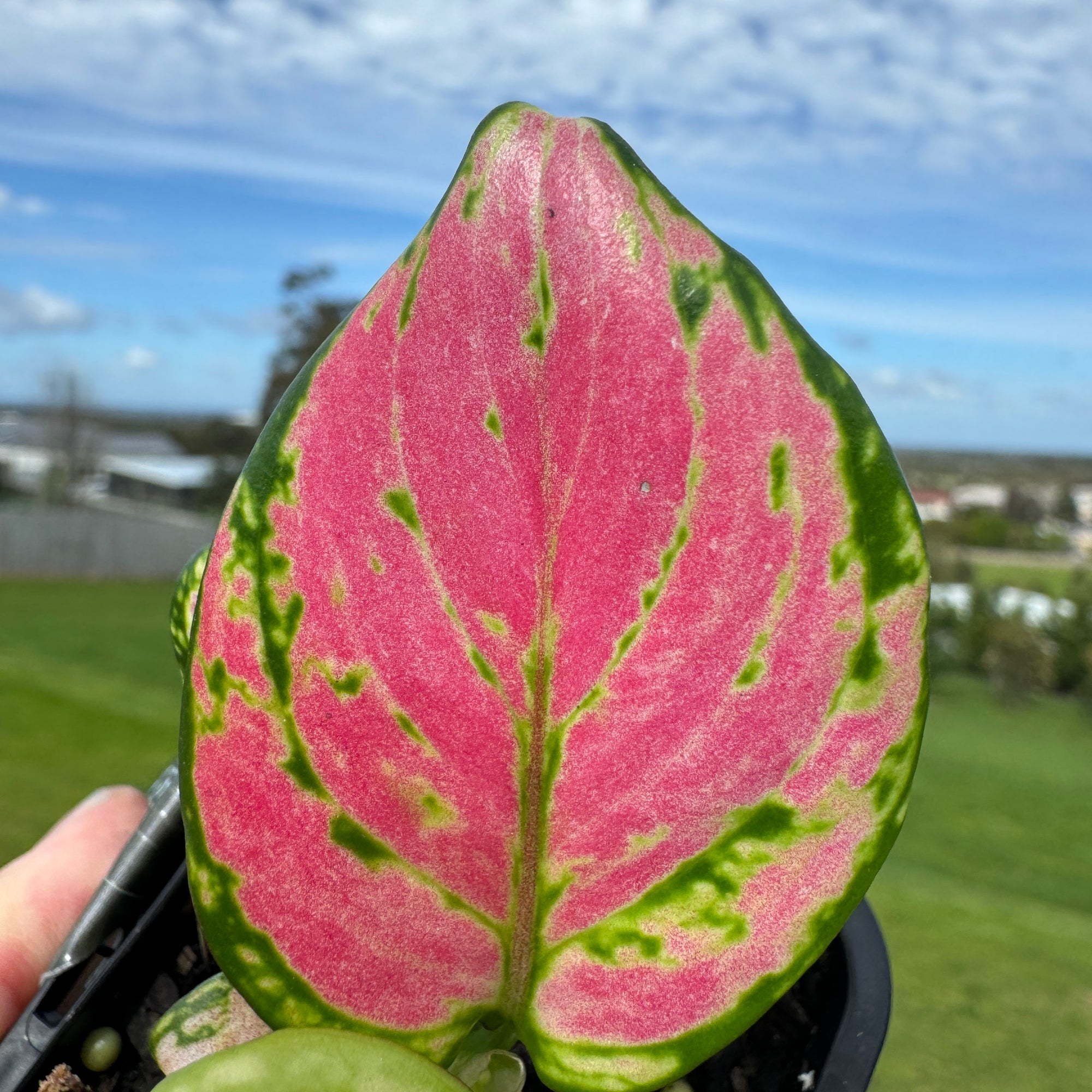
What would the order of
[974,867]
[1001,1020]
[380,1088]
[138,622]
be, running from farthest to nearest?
1. [138,622]
2. [974,867]
3. [1001,1020]
4. [380,1088]

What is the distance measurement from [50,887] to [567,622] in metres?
0.24

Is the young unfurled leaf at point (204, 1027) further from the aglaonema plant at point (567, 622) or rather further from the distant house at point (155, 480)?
the distant house at point (155, 480)

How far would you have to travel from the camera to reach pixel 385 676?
16 centimetres

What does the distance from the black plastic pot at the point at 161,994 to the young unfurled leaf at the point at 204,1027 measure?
41 mm

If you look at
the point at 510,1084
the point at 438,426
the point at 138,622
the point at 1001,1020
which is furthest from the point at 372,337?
the point at 138,622

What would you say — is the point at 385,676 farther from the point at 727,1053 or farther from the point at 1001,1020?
the point at 1001,1020

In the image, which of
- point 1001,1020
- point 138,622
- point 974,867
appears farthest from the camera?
point 138,622

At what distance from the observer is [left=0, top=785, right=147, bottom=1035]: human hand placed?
284 mm

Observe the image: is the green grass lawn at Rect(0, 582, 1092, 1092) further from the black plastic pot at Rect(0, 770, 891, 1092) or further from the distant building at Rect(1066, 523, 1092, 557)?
the distant building at Rect(1066, 523, 1092, 557)

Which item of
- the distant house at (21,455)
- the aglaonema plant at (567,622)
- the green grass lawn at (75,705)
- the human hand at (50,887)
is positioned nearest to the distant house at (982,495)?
the green grass lawn at (75,705)

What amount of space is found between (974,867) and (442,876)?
6.53ft

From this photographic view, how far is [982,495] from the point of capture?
21.4 feet

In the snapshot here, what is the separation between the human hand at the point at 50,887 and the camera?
28 cm

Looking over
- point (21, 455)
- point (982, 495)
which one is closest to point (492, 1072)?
point (982, 495)
